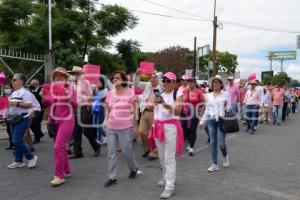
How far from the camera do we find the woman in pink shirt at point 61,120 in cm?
594

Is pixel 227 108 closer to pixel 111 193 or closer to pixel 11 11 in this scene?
pixel 111 193

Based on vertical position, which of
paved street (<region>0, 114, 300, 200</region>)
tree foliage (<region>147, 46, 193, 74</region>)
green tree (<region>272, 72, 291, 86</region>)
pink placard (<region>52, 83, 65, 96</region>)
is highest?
tree foliage (<region>147, 46, 193, 74</region>)

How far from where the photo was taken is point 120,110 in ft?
19.7

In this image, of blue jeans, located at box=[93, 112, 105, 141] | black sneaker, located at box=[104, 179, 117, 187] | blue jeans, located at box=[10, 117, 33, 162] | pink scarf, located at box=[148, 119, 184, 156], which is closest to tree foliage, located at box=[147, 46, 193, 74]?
blue jeans, located at box=[93, 112, 105, 141]

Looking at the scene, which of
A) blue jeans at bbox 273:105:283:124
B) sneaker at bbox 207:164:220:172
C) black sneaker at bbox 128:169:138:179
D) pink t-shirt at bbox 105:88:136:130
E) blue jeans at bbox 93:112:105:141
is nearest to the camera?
pink t-shirt at bbox 105:88:136:130

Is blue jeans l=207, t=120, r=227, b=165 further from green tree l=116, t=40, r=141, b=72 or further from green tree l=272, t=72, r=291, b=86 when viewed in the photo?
green tree l=116, t=40, r=141, b=72

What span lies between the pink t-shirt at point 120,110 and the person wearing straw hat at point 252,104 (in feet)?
24.1

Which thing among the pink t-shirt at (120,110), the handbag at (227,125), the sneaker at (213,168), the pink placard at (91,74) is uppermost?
the pink placard at (91,74)

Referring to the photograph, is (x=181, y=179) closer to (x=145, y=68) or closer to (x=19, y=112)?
(x=145, y=68)

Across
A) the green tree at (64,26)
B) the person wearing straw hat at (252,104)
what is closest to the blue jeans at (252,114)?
the person wearing straw hat at (252,104)

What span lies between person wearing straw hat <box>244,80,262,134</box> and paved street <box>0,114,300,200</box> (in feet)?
11.9

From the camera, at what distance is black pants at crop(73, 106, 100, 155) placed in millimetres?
8055

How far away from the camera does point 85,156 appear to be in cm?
814

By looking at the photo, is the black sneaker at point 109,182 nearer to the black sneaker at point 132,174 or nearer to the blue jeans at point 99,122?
the black sneaker at point 132,174
